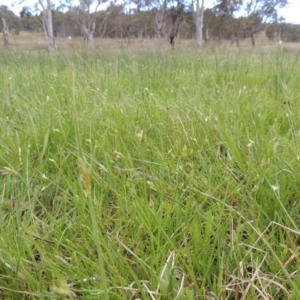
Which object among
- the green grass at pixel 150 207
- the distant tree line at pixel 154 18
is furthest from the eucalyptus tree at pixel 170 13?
the green grass at pixel 150 207

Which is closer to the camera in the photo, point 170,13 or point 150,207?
point 150,207

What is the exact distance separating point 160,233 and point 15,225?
38cm

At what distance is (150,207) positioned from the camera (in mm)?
754

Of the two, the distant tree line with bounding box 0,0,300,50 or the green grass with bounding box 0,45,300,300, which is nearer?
the green grass with bounding box 0,45,300,300

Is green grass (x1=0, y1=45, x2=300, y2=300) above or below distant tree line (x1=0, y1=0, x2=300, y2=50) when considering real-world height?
below

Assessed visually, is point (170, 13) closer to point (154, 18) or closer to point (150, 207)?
point (154, 18)

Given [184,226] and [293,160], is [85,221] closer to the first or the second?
[184,226]

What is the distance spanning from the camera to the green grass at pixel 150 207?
1.88 ft

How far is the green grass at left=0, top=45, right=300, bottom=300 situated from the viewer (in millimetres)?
572

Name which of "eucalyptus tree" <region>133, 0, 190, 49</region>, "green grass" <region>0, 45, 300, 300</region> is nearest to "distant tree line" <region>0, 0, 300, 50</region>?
"eucalyptus tree" <region>133, 0, 190, 49</region>

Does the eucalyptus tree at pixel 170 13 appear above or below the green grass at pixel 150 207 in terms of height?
above

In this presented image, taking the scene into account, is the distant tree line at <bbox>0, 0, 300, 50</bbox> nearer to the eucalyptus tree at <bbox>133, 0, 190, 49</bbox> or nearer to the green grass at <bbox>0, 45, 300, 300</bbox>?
the eucalyptus tree at <bbox>133, 0, 190, 49</bbox>

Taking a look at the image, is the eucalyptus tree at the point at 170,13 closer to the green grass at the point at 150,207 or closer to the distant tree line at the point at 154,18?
the distant tree line at the point at 154,18

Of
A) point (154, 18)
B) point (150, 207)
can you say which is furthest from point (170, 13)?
point (150, 207)
